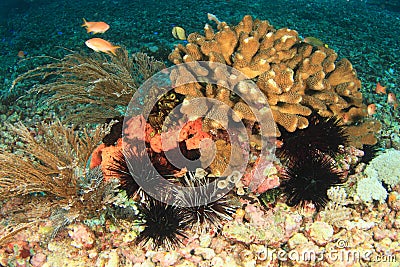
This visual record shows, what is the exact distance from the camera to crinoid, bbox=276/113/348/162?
3.37 m

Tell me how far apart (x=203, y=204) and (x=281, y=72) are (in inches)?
73.7

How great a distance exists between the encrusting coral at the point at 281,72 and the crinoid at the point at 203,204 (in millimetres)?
A: 982

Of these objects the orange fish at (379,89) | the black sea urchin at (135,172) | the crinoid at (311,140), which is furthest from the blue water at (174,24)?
the black sea urchin at (135,172)

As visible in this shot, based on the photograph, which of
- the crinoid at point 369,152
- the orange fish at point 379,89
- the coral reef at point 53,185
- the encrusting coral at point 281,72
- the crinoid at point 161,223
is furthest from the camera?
the orange fish at point 379,89

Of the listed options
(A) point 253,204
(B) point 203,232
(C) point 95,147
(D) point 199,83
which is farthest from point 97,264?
(D) point 199,83

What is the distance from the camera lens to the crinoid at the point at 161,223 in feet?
9.62

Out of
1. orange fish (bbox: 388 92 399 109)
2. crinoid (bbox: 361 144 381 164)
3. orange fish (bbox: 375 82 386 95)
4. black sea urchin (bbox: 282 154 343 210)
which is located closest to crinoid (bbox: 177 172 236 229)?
black sea urchin (bbox: 282 154 343 210)

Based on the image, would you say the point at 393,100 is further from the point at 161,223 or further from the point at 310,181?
the point at 161,223

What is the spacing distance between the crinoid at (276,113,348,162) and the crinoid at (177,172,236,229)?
1.02m

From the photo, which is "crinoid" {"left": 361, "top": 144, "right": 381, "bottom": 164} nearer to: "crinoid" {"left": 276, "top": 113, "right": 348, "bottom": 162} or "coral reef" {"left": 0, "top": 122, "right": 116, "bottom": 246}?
"crinoid" {"left": 276, "top": 113, "right": 348, "bottom": 162}

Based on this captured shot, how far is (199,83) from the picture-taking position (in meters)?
3.58

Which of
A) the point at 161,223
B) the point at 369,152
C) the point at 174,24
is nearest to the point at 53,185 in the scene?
the point at 161,223

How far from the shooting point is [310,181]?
3232 millimetres

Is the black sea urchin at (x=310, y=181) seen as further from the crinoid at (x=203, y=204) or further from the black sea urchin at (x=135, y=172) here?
the black sea urchin at (x=135, y=172)
